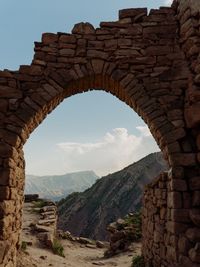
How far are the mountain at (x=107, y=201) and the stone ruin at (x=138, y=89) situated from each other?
74.6 feet

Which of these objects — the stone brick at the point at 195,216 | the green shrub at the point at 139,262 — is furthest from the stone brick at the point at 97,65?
the green shrub at the point at 139,262

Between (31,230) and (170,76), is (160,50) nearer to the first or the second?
(170,76)

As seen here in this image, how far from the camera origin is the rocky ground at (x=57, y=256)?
8797 millimetres

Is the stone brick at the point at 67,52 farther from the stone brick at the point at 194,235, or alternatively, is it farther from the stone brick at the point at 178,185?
the stone brick at the point at 194,235

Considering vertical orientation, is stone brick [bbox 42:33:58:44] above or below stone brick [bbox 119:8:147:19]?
below

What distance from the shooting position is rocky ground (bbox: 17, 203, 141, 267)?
8797 mm

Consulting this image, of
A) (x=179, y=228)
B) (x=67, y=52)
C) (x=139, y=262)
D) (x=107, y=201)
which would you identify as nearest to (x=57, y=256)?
(x=139, y=262)

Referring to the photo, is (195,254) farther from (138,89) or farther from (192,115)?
(138,89)

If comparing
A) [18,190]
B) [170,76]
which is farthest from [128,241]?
[170,76]

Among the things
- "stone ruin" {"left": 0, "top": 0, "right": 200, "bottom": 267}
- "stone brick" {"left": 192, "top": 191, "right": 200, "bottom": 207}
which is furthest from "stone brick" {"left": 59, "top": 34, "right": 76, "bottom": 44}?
"stone brick" {"left": 192, "top": 191, "right": 200, "bottom": 207}

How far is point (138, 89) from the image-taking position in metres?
6.41

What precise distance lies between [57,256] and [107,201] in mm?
22089

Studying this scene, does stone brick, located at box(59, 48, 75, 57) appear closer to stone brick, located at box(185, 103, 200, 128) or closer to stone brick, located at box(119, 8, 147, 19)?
stone brick, located at box(119, 8, 147, 19)

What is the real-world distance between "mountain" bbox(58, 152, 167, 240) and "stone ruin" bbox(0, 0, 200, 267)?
22.7 m
